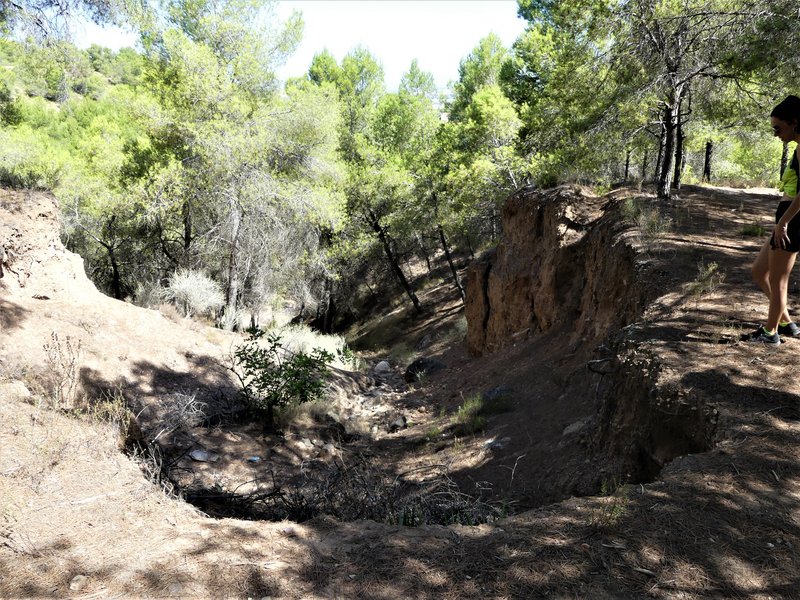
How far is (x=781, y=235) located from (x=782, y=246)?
9 cm

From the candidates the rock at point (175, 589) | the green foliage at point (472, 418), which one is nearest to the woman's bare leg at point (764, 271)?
the green foliage at point (472, 418)

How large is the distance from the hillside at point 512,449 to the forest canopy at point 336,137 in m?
2.12

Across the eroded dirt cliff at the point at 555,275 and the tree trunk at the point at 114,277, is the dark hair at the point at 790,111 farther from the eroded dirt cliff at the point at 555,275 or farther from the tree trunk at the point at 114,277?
the tree trunk at the point at 114,277

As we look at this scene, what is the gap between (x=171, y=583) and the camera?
2471mm

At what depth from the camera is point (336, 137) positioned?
19.1 m

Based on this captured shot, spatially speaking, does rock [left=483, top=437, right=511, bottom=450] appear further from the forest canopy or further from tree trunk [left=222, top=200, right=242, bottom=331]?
tree trunk [left=222, top=200, right=242, bottom=331]

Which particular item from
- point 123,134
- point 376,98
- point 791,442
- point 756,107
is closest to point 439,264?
point 376,98

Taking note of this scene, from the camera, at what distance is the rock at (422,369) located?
1351 cm

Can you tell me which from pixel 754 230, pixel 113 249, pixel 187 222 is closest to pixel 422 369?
pixel 754 230

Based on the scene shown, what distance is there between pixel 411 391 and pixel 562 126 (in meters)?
6.67

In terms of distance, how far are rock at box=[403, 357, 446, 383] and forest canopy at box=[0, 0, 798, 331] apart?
4.95 meters

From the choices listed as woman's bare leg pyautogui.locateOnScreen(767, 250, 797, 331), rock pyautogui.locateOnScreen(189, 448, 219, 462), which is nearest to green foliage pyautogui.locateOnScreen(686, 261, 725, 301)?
woman's bare leg pyautogui.locateOnScreen(767, 250, 797, 331)

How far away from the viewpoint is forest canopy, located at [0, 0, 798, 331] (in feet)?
26.5

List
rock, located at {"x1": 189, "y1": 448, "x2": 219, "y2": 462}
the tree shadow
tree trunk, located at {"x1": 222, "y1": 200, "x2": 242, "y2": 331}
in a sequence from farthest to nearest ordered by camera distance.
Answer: tree trunk, located at {"x1": 222, "y1": 200, "x2": 242, "y2": 331}, the tree shadow, rock, located at {"x1": 189, "y1": 448, "x2": 219, "y2": 462}
